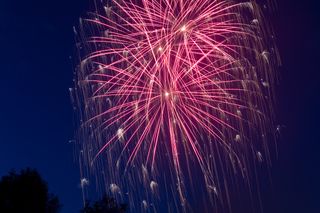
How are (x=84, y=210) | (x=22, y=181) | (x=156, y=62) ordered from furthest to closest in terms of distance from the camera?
(x=84, y=210)
(x=22, y=181)
(x=156, y=62)

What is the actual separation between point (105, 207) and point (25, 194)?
7.68 meters

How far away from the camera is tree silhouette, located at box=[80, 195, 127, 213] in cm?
3353

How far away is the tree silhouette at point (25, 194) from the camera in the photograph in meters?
26.6

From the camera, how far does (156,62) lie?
2294 centimetres

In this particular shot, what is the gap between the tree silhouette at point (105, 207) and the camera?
3353 centimetres

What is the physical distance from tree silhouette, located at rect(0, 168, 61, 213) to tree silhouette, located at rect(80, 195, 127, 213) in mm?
4913

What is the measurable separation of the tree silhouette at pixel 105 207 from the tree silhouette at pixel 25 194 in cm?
491

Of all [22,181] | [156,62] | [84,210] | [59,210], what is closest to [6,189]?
[22,181]

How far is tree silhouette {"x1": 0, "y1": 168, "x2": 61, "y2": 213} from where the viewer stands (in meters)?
26.6

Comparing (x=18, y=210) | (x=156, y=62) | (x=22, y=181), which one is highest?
(x=156, y=62)

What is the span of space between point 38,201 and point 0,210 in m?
2.24

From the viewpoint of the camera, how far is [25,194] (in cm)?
2745

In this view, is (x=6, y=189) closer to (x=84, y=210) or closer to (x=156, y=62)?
(x=84, y=210)

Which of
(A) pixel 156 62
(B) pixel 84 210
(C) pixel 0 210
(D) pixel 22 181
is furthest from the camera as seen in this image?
(B) pixel 84 210
